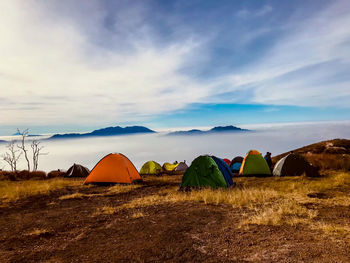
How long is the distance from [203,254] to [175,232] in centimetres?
148

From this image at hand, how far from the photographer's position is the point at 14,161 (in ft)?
131

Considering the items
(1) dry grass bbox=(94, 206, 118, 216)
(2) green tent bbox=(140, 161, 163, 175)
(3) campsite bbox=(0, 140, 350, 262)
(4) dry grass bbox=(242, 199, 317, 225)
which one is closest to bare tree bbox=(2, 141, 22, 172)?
(2) green tent bbox=(140, 161, 163, 175)

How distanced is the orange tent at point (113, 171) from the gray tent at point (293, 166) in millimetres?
11825

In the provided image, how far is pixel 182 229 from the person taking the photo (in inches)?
252

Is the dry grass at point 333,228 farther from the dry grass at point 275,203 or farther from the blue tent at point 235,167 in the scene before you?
the blue tent at point 235,167

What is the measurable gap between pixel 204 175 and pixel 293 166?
9.89 meters

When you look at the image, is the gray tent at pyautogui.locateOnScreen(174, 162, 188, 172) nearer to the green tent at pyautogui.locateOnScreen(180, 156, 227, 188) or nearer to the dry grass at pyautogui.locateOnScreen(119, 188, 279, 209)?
the green tent at pyautogui.locateOnScreen(180, 156, 227, 188)

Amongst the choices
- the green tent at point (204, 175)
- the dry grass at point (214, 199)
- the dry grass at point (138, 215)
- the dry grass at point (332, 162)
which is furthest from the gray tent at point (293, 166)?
the dry grass at point (138, 215)

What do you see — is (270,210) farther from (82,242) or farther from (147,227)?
(82,242)

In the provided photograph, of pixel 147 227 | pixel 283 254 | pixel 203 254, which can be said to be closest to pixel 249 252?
pixel 283 254

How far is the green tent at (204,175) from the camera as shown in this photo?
1210cm

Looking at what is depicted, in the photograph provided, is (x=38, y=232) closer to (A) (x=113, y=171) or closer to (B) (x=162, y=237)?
(B) (x=162, y=237)

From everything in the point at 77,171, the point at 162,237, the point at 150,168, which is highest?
the point at 77,171

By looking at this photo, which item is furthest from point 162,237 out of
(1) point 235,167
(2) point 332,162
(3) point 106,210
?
(2) point 332,162
